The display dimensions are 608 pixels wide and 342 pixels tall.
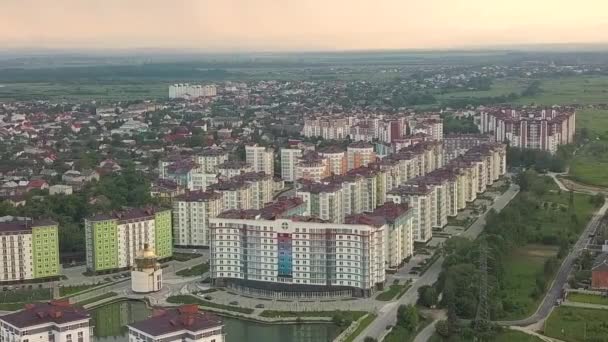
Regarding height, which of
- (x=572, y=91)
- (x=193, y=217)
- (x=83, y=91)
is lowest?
(x=193, y=217)

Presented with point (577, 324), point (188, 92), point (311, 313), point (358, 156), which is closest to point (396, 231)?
point (311, 313)

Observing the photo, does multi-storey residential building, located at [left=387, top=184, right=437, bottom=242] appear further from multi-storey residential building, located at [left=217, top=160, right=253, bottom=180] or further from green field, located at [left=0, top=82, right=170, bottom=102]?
green field, located at [left=0, top=82, right=170, bottom=102]

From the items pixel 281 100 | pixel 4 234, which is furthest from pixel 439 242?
pixel 281 100

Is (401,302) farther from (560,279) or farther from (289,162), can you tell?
(289,162)

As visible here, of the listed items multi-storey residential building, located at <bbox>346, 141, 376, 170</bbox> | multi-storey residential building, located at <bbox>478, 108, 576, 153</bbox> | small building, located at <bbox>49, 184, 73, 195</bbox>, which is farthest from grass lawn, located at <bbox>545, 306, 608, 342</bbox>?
multi-storey residential building, located at <bbox>478, 108, 576, 153</bbox>

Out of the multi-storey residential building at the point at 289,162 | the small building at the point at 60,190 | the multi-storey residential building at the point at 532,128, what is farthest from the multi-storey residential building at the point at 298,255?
the multi-storey residential building at the point at 532,128

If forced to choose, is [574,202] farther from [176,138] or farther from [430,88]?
[430,88]

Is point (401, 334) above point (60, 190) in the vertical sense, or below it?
below

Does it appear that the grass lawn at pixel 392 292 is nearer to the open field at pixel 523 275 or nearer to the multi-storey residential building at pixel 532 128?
the open field at pixel 523 275
